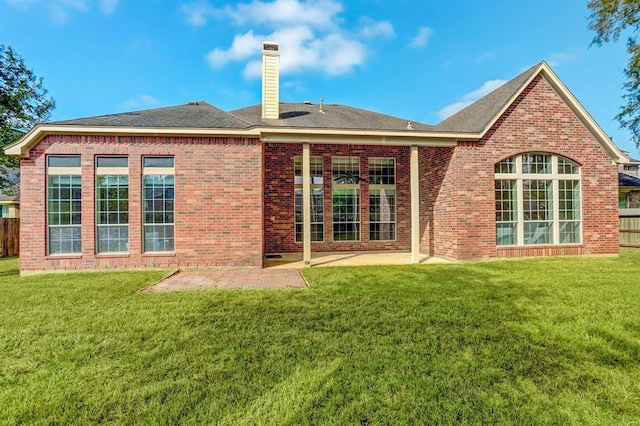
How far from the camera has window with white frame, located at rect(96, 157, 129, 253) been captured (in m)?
8.61

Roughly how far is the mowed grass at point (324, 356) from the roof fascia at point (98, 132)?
400 cm

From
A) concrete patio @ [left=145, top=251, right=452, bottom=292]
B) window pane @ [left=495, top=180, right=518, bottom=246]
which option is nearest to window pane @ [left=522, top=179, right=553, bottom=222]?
window pane @ [left=495, top=180, right=518, bottom=246]

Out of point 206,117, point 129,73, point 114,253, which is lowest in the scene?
point 114,253

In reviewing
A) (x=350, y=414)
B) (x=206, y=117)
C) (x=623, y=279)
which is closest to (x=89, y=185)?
(x=206, y=117)

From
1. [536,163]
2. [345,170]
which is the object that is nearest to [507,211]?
[536,163]

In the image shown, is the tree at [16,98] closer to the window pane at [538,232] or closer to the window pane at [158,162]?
the window pane at [158,162]

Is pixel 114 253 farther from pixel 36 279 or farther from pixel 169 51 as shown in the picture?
pixel 169 51

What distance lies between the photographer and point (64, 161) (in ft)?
27.9

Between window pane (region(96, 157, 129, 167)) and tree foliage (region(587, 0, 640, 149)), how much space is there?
20475 millimetres

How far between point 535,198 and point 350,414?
35.1 feet

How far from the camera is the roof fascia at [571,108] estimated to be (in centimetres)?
995

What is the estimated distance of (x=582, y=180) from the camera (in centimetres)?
1053

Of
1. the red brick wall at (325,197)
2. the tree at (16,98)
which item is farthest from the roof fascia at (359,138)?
the tree at (16,98)

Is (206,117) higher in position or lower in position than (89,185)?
higher
